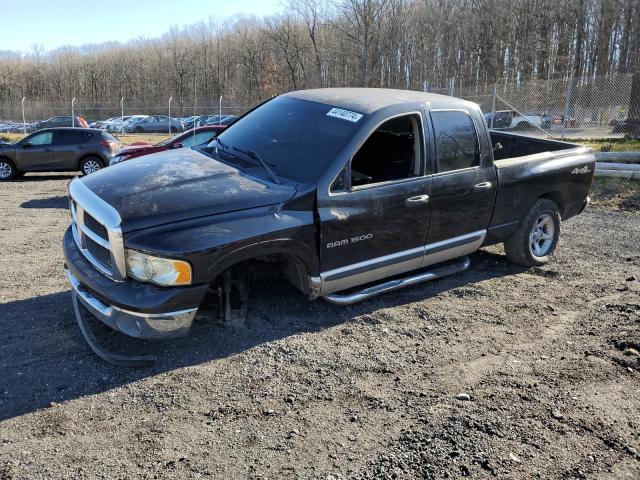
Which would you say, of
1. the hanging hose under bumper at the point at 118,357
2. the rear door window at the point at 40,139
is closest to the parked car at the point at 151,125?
the rear door window at the point at 40,139

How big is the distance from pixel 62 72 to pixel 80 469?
8498cm

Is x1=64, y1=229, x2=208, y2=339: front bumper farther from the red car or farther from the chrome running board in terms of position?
the red car

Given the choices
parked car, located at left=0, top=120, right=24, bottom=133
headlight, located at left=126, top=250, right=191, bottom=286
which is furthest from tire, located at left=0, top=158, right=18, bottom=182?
parked car, located at left=0, top=120, right=24, bottom=133

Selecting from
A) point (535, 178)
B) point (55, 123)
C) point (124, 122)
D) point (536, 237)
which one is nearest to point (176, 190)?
point (535, 178)

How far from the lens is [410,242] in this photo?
4836mm

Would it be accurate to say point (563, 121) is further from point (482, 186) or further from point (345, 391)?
point (345, 391)

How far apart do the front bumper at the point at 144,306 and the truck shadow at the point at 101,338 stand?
13.6 inches

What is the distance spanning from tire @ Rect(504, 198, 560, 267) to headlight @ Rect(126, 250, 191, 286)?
3.93m

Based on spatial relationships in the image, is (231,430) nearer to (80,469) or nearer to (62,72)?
(80,469)

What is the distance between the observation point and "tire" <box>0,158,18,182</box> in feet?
48.4

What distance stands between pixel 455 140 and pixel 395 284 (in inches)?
59.6

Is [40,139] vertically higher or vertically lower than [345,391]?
higher

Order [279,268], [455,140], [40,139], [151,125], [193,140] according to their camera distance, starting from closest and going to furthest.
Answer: [279,268]
[455,140]
[193,140]
[40,139]
[151,125]

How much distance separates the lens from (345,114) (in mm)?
4695
